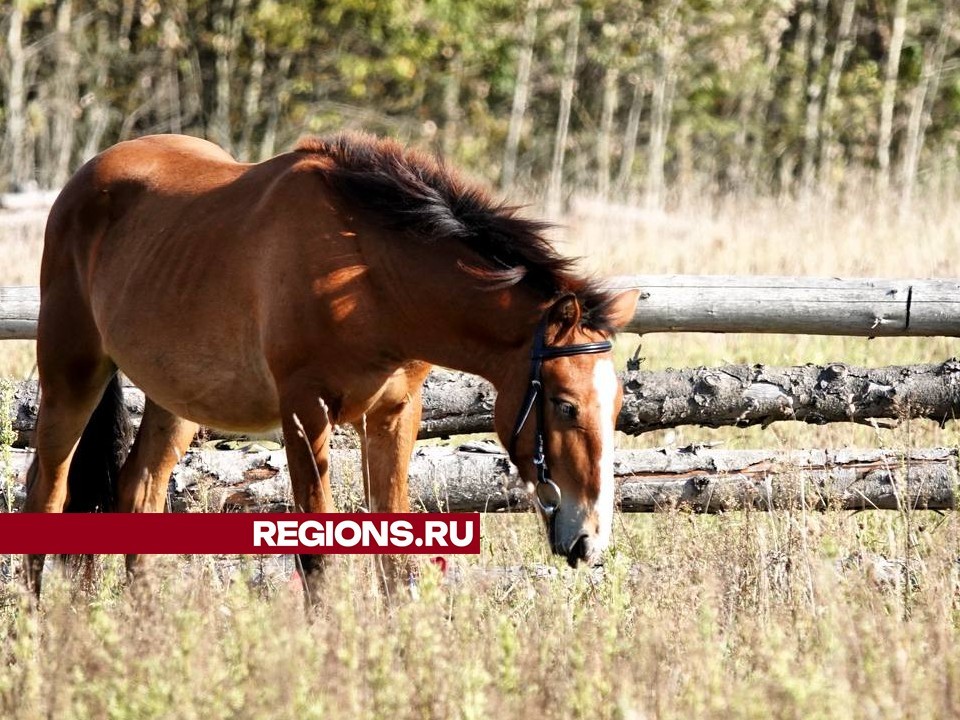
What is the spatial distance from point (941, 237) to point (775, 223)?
1788 mm

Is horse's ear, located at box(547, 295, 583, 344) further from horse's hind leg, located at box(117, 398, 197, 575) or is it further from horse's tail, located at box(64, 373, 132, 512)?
horse's tail, located at box(64, 373, 132, 512)

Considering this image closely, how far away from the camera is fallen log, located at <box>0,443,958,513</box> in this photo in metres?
5.09

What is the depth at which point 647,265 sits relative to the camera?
9.78 metres

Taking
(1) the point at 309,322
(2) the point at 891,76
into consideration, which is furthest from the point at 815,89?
(1) the point at 309,322

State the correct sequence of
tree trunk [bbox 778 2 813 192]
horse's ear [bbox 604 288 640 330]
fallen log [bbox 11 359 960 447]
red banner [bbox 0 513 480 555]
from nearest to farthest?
horse's ear [bbox 604 288 640 330] → red banner [bbox 0 513 480 555] → fallen log [bbox 11 359 960 447] → tree trunk [bbox 778 2 813 192]

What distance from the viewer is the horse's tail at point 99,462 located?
16.7 feet

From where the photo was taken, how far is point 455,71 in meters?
21.9

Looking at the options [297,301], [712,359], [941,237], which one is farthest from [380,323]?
[941,237]

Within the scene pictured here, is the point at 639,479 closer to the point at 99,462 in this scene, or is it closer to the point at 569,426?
the point at 569,426

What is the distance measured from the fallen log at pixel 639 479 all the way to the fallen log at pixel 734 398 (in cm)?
29

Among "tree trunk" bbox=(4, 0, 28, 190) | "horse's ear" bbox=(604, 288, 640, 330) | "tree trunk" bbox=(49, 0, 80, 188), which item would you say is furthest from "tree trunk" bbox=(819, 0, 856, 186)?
"horse's ear" bbox=(604, 288, 640, 330)

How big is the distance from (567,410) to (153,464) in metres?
2.05

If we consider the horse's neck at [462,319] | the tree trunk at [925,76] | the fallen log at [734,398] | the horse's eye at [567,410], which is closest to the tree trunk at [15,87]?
the tree trunk at [925,76]

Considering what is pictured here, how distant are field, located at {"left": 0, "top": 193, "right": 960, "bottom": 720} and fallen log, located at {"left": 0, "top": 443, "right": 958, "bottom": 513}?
0.11 metres
